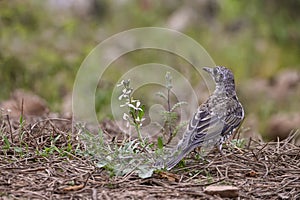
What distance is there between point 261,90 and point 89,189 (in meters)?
8.23

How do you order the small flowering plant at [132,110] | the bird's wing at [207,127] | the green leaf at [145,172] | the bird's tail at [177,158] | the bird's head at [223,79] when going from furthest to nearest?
the bird's head at [223,79]
the bird's wing at [207,127]
the small flowering plant at [132,110]
the bird's tail at [177,158]
the green leaf at [145,172]

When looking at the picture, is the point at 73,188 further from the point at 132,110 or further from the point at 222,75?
the point at 222,75

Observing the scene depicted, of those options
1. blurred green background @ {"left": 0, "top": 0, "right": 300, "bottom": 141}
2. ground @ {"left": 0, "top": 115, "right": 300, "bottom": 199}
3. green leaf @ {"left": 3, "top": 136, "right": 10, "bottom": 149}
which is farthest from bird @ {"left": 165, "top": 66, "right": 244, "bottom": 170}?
blurred green background @ {"left": 0, "top": 0, "right": 300, "bottom": 141}

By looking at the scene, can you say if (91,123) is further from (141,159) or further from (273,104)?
(273,104)

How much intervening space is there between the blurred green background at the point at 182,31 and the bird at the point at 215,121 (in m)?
2.46

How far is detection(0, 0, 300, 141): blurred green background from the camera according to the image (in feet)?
36.7

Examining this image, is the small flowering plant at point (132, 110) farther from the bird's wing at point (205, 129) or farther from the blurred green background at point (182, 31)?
the blurred green background at point (182, 31)

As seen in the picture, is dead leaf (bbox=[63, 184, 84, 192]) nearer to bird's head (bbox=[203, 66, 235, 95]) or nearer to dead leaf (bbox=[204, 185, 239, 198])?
dead leaf (bbox=[204, 185, 239, 198])

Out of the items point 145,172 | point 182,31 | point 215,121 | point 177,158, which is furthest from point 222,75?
point 182,31

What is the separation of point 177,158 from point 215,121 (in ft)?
2.81

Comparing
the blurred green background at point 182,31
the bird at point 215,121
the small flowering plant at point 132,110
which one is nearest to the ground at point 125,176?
the bird at point 215,121

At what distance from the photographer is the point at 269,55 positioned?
13.2 m

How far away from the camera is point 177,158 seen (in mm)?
5359

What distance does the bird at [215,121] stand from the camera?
558 cm
